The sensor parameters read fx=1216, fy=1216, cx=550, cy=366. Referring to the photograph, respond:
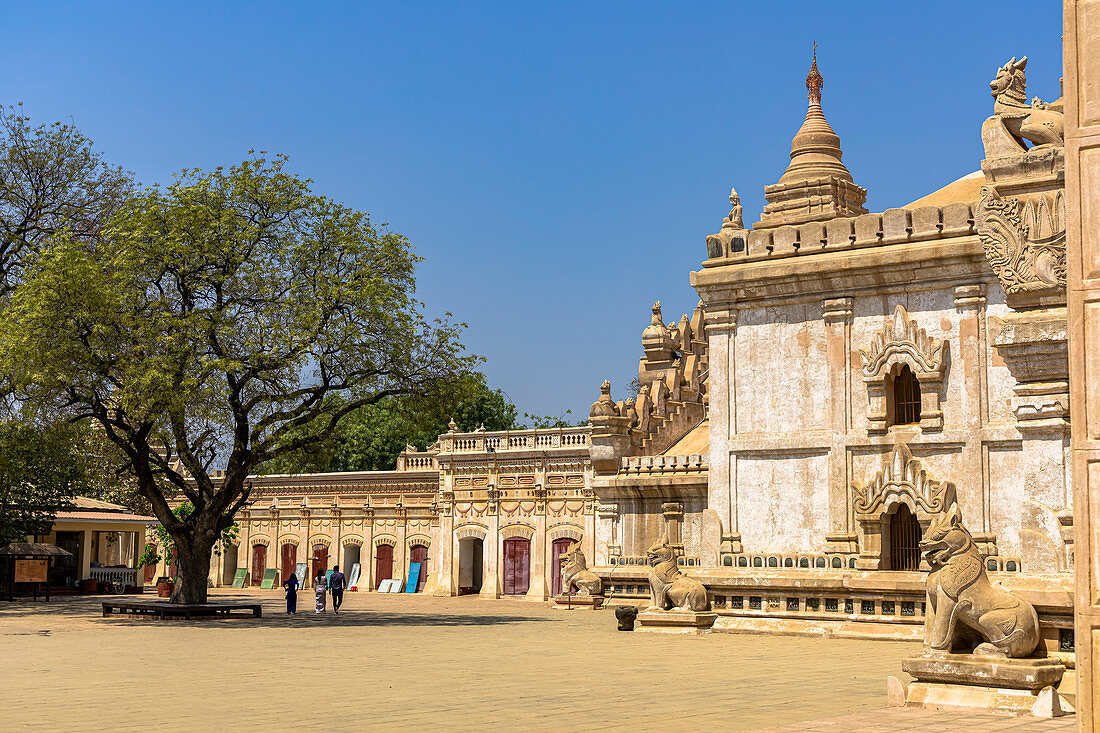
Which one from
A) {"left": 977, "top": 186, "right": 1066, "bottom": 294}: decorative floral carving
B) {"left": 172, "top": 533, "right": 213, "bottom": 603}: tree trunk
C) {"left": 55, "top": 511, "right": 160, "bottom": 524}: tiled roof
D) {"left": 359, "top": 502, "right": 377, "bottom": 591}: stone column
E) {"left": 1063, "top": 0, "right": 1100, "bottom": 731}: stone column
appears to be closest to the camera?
{"left": 1063, "top": 0, "right": 1100, "bottom": 731}: stone column

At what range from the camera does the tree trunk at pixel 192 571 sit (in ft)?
92.0

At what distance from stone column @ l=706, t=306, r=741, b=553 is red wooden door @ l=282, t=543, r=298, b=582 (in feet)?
90.8

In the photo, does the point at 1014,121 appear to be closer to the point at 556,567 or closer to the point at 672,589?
the point at 672,589

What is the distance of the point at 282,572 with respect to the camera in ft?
159

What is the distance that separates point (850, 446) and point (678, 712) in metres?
12.7

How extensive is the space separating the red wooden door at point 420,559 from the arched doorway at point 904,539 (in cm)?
2540

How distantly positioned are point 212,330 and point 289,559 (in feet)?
78.5

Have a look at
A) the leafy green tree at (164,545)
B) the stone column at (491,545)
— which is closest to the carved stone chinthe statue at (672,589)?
the stone column at (491,545)

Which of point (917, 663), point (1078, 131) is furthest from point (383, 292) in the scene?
point (1078, 131)

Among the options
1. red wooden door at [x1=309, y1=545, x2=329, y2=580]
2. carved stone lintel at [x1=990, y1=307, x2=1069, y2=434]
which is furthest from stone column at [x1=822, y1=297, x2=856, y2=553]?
red wooden door at [x1=309, y1=545, x2=329, y2=580]

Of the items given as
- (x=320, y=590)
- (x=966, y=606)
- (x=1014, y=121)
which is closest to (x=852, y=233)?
(x=1014, y=121)

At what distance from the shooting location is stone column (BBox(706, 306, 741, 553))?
24.3m

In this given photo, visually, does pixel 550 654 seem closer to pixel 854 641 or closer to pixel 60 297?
pixel 854 641

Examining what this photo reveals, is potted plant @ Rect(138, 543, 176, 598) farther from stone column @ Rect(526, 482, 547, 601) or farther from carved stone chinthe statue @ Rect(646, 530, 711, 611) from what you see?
carved stone chinthe statue @ Rect(646, 530, 711, 611)
